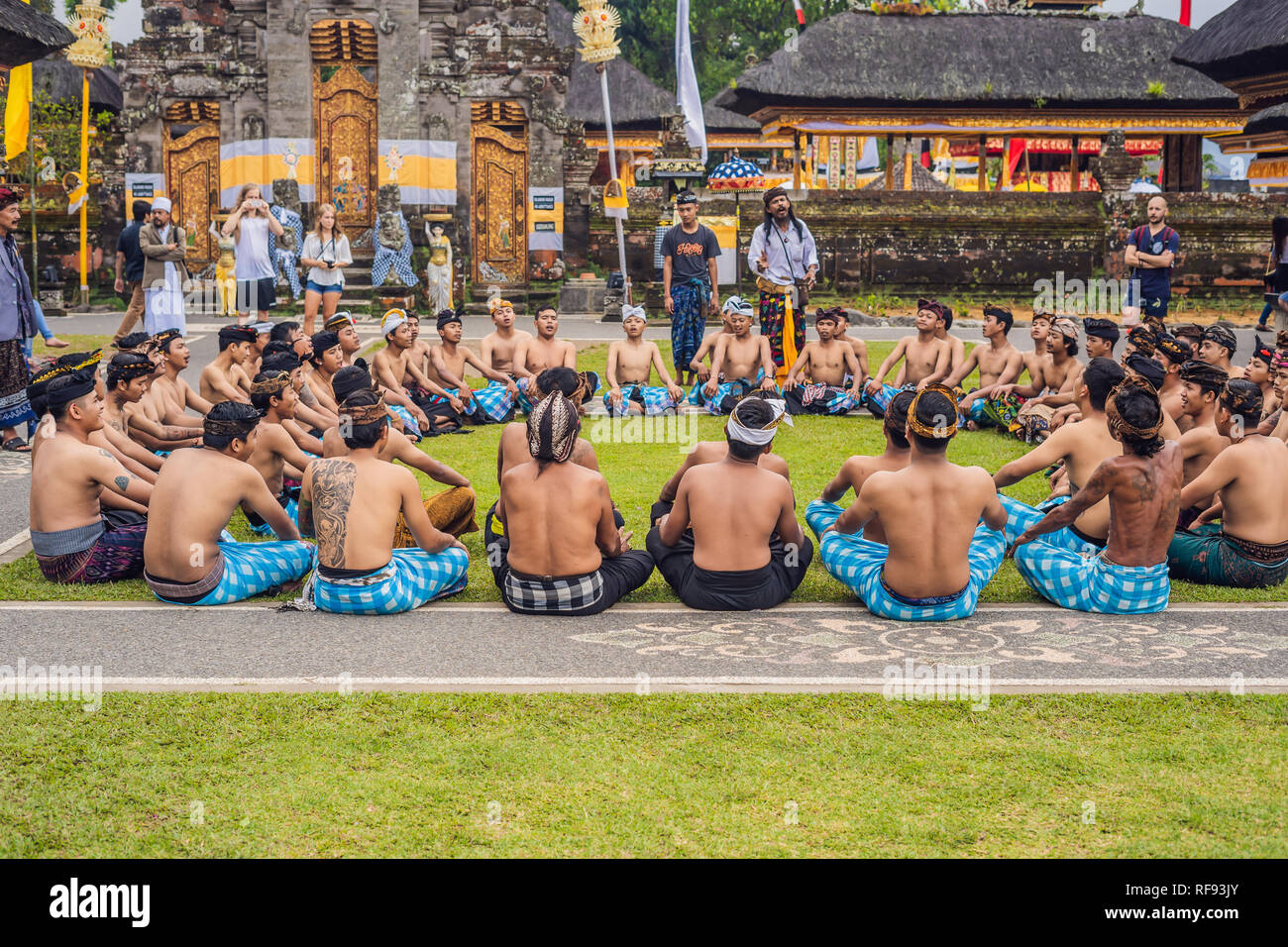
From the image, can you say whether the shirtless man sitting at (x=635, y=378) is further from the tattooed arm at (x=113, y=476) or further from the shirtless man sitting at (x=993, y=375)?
the tattooed arm at (x=113, y=476)

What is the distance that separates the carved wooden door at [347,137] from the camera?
85.6 feet

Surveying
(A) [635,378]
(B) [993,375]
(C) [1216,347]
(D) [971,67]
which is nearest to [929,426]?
(C) [1216,347]

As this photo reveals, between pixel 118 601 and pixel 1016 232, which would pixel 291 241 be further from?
pixel 118 601

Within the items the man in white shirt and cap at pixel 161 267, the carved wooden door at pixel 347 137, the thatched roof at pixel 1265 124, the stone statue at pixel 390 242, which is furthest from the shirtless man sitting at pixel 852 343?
the thatched roof at pixel 1265 124

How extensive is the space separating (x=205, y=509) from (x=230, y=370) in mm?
4488

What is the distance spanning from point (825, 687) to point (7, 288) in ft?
28.9

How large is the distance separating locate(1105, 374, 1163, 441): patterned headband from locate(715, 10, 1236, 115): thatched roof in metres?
25.3

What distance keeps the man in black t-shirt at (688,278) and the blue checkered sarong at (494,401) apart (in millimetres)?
2324

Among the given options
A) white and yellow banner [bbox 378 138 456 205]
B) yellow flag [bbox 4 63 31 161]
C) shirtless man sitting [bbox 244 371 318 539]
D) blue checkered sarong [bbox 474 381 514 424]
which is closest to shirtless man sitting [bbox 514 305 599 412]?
blue checkered sarong [bbox 474 381 514 424]

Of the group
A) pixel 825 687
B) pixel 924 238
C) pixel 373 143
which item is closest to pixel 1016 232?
pixel 924 238

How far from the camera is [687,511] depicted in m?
6.88

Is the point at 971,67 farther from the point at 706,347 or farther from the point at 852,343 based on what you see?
the point at 706,347
